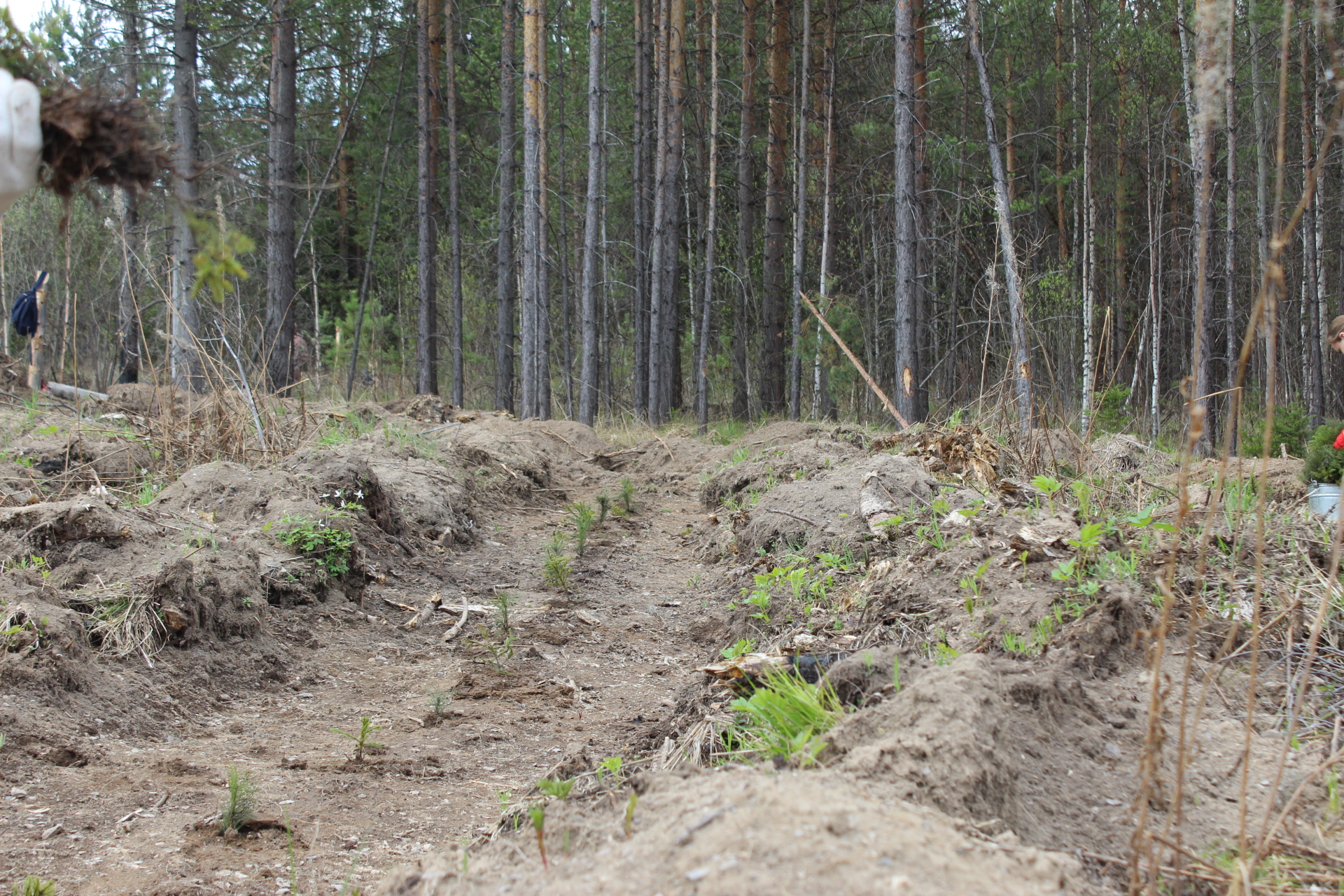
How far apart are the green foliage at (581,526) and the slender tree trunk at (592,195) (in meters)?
6.19

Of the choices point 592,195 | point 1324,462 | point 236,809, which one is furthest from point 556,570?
point 592,195

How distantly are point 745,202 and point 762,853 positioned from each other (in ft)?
49.9

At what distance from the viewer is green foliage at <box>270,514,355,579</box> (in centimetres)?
535

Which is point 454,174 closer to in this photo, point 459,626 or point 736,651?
point 459,626

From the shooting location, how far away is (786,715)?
7.93 feet

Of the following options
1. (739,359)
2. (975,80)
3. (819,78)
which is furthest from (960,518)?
(975,80)

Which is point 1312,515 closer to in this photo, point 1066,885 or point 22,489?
point 1066,885

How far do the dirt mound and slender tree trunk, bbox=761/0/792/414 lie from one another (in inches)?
533

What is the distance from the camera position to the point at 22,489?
5.56 m

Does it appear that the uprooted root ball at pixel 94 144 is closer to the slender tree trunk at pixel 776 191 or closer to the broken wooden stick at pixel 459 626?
the broken wooden stick at pixel 459 626

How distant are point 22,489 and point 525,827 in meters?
5.01

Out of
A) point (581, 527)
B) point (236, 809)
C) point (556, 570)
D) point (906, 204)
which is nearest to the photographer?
point (236, 809)

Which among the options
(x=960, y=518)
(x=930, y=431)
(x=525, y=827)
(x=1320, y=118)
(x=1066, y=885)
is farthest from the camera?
(x=1320, y=118)

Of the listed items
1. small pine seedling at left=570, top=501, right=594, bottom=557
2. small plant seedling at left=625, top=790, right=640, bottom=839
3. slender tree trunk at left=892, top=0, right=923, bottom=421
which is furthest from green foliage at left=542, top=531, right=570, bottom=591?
slender tree trunk at left=892, top=0, right=923, bottom=421
